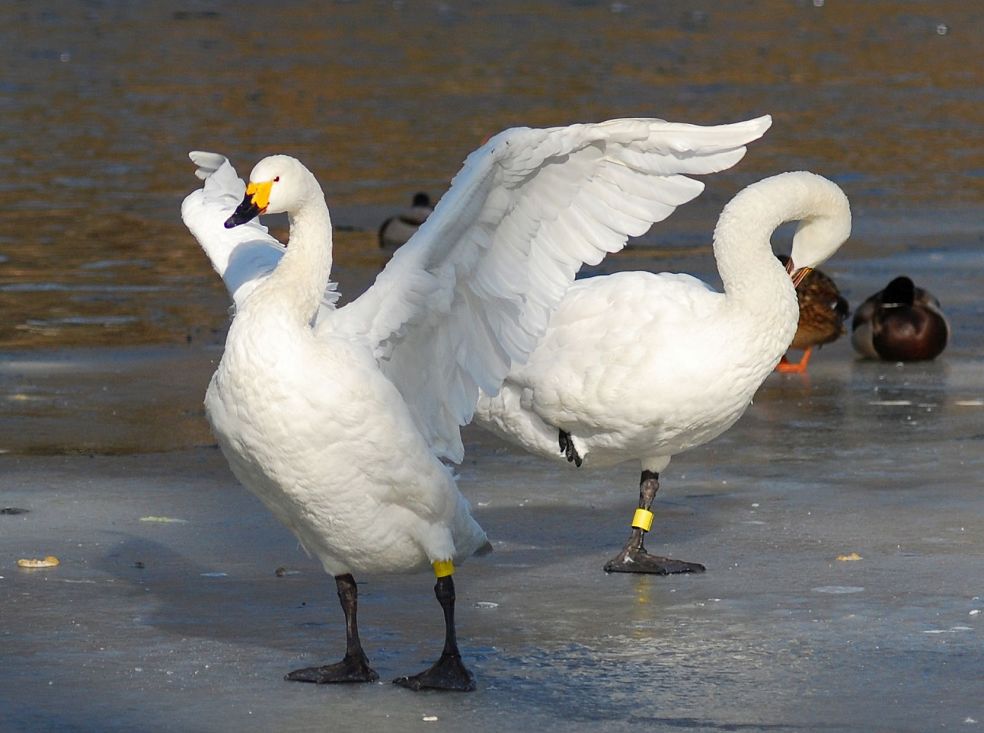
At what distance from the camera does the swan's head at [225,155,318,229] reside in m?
6.07

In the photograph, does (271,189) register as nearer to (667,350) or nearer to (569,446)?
(667,350)

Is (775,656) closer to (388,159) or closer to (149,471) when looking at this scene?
(149,471)

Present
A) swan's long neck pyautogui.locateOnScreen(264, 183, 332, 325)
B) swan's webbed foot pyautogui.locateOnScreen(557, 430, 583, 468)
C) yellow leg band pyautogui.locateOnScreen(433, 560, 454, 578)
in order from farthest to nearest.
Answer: swan's webbed foot pyautogui.locateOnScreen(557, 430, 583, 468) < yellow leg band pyautogui.locateOnScreen(433, 560, 454, 578) < swan's long neck pyautogui.locateOnScreen(264, 183, 332, 325)

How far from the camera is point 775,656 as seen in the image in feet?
20.6

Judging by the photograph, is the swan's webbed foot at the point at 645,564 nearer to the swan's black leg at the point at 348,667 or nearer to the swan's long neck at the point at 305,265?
the swan's black leg at the point at 348,667

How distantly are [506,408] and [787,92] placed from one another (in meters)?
24.4

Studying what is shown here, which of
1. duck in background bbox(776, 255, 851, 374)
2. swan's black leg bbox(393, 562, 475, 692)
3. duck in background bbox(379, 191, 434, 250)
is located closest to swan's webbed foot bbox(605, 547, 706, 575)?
swan's black leg bbox(393, 562, 475, 692)

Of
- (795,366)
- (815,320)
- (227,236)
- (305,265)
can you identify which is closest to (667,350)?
(227,236)

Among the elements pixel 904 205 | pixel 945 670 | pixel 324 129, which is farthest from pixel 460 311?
pixel 324 129

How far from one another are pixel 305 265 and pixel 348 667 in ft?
4.27

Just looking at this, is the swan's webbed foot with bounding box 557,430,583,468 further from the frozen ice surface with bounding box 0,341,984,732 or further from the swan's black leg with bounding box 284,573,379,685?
the swan's black leg with bounding box 284,573,379,685

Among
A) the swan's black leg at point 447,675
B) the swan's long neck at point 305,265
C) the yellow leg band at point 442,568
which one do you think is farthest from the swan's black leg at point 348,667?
the swan's long neck at point 305,265

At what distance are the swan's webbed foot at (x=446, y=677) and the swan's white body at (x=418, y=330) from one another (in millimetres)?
394

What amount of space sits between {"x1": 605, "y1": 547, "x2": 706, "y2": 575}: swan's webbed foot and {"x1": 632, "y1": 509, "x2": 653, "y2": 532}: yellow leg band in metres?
0.12
